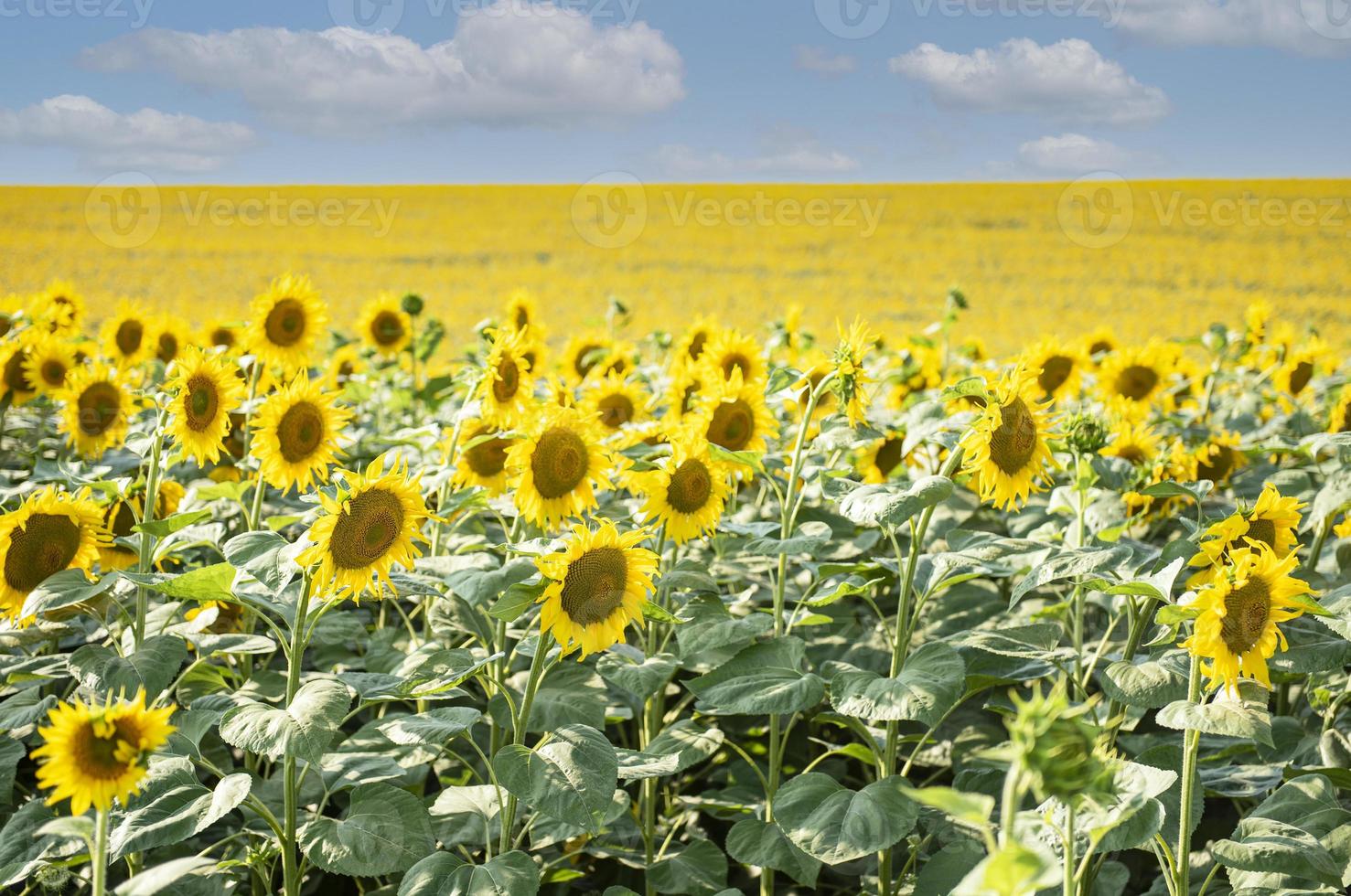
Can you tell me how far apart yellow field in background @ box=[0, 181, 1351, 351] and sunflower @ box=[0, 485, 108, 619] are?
572 inches

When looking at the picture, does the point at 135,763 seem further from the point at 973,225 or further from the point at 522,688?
the point at 973,225

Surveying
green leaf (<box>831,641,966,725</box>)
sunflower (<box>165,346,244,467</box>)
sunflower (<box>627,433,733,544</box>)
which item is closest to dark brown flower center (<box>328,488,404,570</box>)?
sunflower (<box>627,433,733,544</box>)

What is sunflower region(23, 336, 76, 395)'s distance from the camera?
425cm

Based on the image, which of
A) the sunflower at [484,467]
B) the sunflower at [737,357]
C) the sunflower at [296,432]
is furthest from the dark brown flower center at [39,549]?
the sunflower at [737,357]

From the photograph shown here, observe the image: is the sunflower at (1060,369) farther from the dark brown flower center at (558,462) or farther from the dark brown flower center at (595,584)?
the dark brown flower center at (595,584)

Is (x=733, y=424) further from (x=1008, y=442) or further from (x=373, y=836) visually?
(x=373, y=836)

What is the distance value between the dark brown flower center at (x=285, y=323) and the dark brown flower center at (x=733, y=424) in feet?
5.32

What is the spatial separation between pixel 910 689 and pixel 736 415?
1180 mm

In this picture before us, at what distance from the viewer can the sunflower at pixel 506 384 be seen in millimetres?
3184

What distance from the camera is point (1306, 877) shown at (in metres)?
2.17

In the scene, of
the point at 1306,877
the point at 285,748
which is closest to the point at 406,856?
the point at 285,748

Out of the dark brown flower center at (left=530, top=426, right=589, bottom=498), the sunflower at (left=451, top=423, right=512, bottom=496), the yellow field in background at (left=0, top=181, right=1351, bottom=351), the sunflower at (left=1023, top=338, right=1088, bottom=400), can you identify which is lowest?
the sunflower at (left=451, top=423, right=512, bottom=496)

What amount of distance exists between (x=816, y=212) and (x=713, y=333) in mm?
28862

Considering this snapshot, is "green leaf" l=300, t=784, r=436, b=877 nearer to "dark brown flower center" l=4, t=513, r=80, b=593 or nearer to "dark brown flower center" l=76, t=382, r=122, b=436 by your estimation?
"dark brown flower center" l=4, t=513, r=80, b=593
